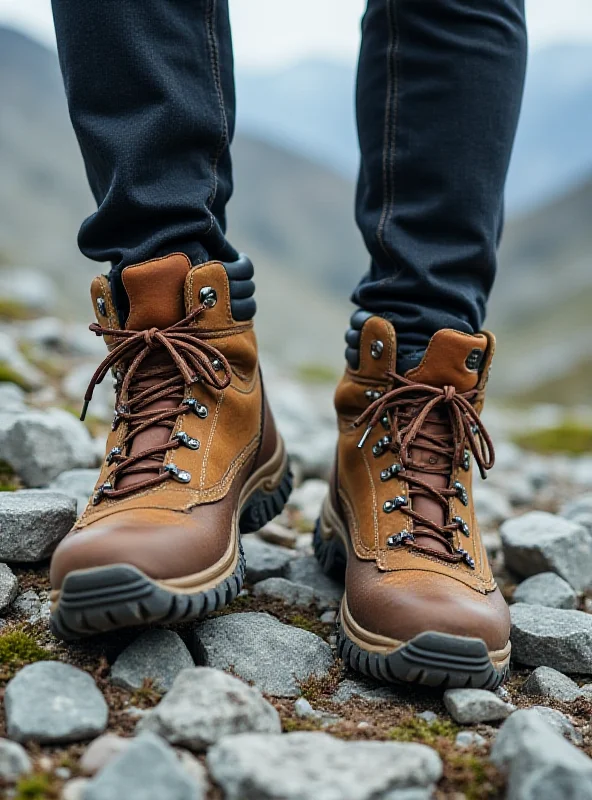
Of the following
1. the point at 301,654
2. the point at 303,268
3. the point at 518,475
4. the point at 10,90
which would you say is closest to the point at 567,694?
the point at 301,654

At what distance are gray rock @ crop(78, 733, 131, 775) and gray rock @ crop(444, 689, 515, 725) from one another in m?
0.82

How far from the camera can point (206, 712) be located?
1.60 meters

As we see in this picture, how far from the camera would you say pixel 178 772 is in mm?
1361

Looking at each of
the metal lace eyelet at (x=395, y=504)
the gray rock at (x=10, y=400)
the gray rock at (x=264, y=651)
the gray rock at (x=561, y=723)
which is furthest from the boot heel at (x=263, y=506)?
the gray rock at (x=10, y=400)

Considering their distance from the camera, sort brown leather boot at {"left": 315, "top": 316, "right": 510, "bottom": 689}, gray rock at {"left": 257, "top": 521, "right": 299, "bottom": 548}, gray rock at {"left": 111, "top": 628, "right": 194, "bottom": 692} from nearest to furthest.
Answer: gray rock at {"left": 111, "top": 628, "right": 194, "bottom": 692} → brown leather boot at {"left": 315, "top": 316, "right": 510, "bottom": 689} → gray rock at {"left": 257, "top": 521, "right": 299, "bottom": 548}

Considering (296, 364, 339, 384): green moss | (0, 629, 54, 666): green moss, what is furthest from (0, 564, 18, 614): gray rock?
(296, 364, 339, 384): green moss

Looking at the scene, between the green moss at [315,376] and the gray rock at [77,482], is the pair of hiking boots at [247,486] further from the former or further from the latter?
the green moss at [315,376]

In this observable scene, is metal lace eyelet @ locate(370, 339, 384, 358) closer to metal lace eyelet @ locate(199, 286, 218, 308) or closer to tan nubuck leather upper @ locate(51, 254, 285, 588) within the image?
tan nubuck leather upper @ locate(51, 254, 285, 588)

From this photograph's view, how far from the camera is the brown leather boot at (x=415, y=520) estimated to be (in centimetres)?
196

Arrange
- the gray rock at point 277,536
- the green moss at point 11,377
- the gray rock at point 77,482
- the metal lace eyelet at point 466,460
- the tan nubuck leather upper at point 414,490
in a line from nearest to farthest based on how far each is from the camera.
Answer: the tan nubuck leather upper at point 414,490
the metal lace eyelet at point 466,460
the gray rock at point 77,482
the gray rock at point 277,536
the green moss at point 11,377

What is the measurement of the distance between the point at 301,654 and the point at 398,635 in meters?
0.33

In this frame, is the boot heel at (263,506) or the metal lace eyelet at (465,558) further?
the boot heel at (263,506)

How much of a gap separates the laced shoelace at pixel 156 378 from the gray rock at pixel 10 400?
1.50 metres

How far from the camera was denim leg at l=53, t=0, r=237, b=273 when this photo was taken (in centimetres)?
221
